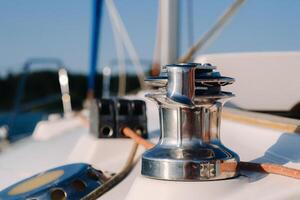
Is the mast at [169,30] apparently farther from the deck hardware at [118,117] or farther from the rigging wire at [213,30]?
the deck hardware at [118,117]

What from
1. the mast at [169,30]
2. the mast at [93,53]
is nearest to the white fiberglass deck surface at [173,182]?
the mast at [169,30]

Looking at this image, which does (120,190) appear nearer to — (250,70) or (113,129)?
(113,129)

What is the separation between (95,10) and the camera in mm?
3271

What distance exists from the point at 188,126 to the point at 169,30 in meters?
1.62

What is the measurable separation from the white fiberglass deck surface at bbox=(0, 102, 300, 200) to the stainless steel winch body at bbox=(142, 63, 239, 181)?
2cm

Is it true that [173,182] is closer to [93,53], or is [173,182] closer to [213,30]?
[213,30]

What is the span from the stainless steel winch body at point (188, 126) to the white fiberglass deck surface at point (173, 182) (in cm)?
2

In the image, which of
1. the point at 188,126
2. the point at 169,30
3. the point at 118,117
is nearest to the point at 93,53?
the point at 169,30

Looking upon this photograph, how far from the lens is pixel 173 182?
33.7 inches

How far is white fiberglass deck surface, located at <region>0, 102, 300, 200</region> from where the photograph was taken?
2.78 ft

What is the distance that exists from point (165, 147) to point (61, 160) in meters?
0.75

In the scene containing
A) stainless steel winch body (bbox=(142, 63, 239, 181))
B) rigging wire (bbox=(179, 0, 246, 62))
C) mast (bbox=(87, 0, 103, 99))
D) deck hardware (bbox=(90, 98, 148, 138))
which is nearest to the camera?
stainless steel winch body (bbox=(142, 63, 239, 181))

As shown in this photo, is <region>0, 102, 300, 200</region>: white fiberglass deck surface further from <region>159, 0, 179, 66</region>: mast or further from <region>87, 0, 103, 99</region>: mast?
<region>87, 0, 103, 99</region>: mast

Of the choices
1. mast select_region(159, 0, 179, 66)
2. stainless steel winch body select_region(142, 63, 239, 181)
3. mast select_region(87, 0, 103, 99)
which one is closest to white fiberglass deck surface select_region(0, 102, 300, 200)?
stainless steel winch body select_region(142, 63, 239, 181)
